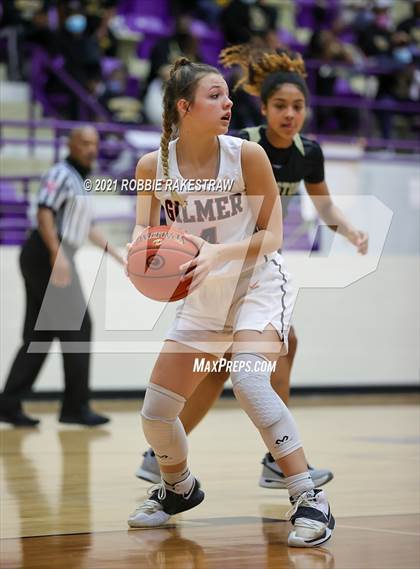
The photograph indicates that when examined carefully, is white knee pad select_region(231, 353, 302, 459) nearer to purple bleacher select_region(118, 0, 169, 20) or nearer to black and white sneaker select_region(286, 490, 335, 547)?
black and white sneaker select_region(286, 490, 335, 547)

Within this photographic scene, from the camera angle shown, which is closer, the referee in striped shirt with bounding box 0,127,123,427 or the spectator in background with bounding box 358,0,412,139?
the referee in striped shirt with bounding box 0,127,123,427

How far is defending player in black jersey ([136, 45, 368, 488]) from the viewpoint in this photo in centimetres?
441

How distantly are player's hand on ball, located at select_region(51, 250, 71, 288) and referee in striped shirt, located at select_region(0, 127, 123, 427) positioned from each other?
43mm

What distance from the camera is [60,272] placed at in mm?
6398

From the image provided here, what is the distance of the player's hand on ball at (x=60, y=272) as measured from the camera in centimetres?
640

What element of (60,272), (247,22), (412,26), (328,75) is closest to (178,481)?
(60,272)

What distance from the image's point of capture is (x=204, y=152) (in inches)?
145

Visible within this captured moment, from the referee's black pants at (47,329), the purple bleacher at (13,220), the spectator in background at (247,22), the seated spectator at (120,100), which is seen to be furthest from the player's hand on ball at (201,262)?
the spectator in background at (247,22)

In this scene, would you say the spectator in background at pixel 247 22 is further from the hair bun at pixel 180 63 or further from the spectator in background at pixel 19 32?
the hair bun at pixel 180 63

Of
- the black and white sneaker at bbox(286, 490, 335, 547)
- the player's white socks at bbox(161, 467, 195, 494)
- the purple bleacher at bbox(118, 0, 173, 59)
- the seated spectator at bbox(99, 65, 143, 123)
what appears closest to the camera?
the black and white sneaker at bbox(286, 490, 335, 547)

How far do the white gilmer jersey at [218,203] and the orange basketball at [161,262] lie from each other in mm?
239

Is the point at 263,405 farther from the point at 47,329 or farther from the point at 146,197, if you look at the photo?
the point at 47,329

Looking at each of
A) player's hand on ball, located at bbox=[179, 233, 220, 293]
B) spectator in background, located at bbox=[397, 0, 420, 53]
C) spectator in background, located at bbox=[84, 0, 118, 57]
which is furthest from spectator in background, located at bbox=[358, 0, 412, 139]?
player's hand on ball, located at bbox=[179, 233, 220, 293]

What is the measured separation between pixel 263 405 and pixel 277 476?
45.9 inches
